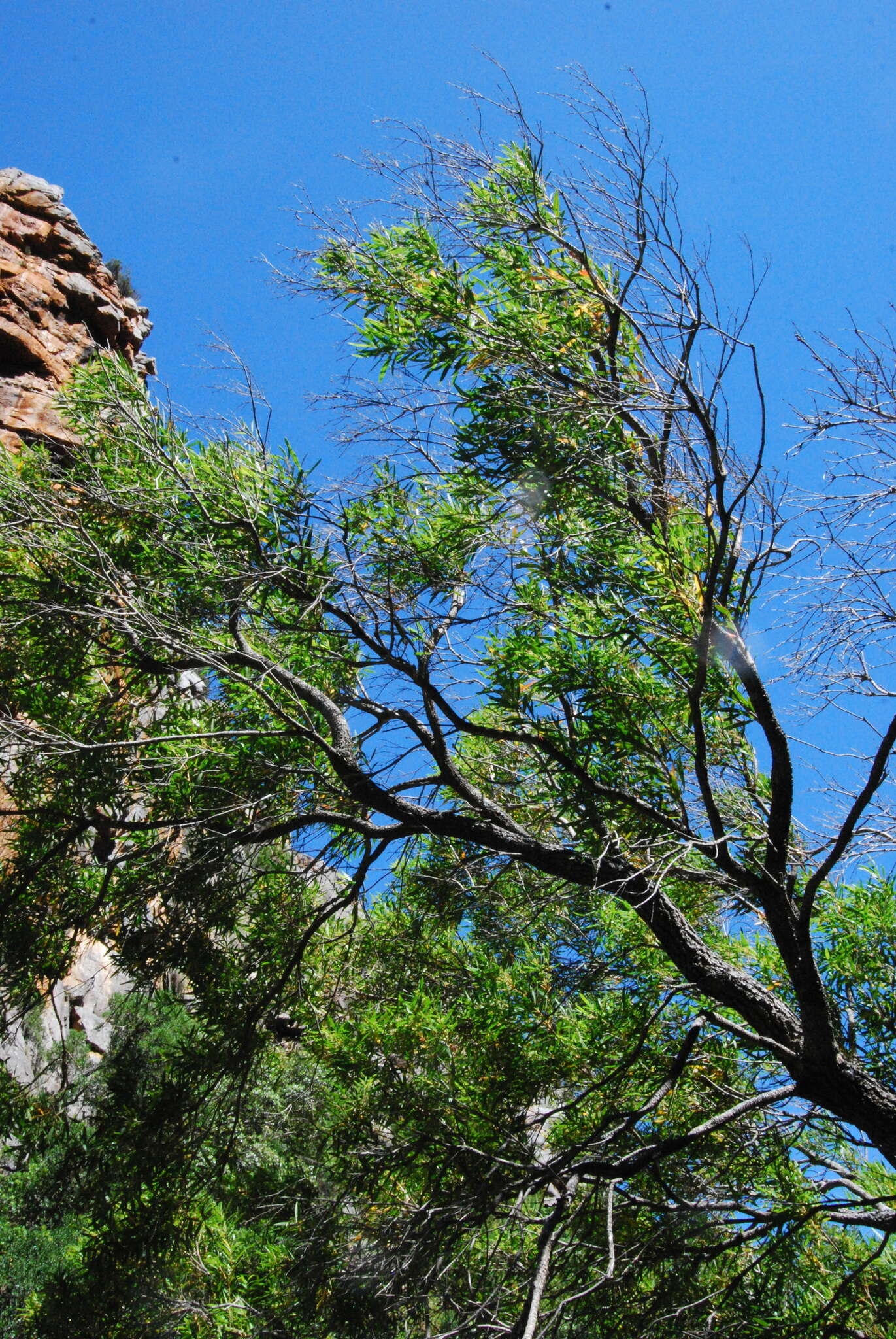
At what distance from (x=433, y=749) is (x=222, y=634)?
4.13 feet

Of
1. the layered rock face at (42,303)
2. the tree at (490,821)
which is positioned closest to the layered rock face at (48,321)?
the layered rock face at (42,303)

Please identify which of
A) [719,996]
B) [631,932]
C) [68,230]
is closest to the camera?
[719,996]

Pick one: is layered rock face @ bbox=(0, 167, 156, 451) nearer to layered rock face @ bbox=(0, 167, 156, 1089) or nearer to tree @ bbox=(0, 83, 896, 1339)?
layered rock face @ bbox=(0, 167, 156, 1089)

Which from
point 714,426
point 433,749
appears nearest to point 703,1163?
point 433,749

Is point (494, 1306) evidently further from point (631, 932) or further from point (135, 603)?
point (135, 603)

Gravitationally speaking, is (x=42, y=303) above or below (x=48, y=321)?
above

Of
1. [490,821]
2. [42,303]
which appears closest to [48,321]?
[42,303]

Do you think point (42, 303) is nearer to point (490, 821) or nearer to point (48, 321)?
point (48, 321)

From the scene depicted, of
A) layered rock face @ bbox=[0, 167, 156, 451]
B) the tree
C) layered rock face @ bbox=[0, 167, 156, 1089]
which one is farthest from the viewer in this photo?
layered rock face @ bbox=[0, 167, 156, 451]

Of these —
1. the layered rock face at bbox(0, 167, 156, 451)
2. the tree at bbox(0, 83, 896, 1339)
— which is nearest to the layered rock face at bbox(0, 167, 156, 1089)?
the layered rock face at bbox(0, 167, 156, 451)

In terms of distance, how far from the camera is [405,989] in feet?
18.3

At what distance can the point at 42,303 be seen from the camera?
17.6m

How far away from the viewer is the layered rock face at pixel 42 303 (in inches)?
636

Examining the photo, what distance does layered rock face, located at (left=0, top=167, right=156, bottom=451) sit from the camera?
53.0 feet
